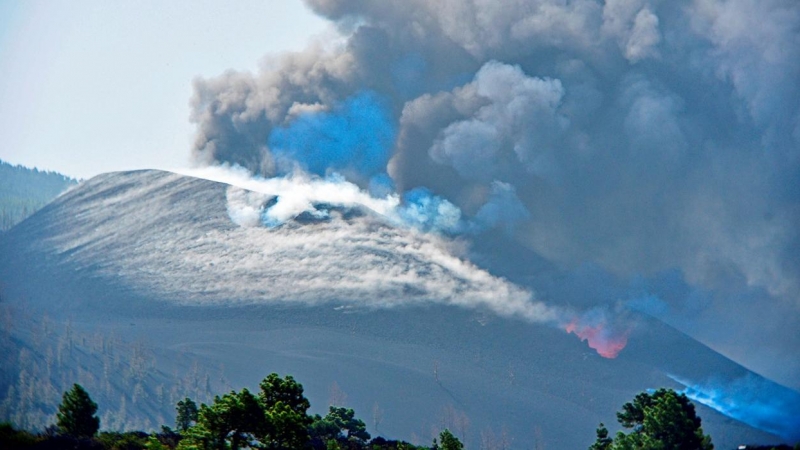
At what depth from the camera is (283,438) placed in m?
74.4

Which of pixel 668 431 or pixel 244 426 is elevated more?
pixel 668 431

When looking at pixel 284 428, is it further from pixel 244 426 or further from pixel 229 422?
pixel 229 422

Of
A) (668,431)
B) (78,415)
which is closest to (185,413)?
(78,415)

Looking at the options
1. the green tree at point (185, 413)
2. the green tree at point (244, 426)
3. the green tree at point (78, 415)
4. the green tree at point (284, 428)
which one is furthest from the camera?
the green tree at point (185, 413)

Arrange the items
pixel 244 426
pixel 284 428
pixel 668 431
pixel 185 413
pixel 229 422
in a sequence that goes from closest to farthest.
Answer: pixel 229 422 → pixel 244 426 → pixel 284 428 → pixel 668 431 → pixel 185 413

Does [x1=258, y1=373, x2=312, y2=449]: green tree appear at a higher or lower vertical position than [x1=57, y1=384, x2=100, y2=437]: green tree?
higher

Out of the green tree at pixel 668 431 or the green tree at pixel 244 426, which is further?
the green tree at pixel 668 431

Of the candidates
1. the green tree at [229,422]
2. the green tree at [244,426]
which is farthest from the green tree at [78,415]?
the green tree at [229,422]

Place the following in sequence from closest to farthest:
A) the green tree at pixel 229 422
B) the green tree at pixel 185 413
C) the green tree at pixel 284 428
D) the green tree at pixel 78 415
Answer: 1. the green tree at pixel 229 422
2. the green tree at pixel 284 428
3. the green tree at pixel 78 415
4. the green tree at pixel 185 413

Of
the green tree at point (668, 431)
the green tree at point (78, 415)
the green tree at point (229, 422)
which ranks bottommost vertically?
the green tree at point (78, 415)

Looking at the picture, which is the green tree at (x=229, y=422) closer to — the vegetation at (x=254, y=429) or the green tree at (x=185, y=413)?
the vegetation at (x=254, y=429)

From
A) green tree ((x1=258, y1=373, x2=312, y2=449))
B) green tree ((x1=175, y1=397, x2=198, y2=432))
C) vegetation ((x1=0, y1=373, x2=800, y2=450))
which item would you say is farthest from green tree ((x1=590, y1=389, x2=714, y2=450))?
green tree ((x1=175, y1=397, x2=198, y2=432))

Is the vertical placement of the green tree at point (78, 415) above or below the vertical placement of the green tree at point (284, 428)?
below

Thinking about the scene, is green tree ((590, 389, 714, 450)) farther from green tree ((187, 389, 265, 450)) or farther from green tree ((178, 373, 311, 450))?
green tree ((187, 389, 265, 450))
